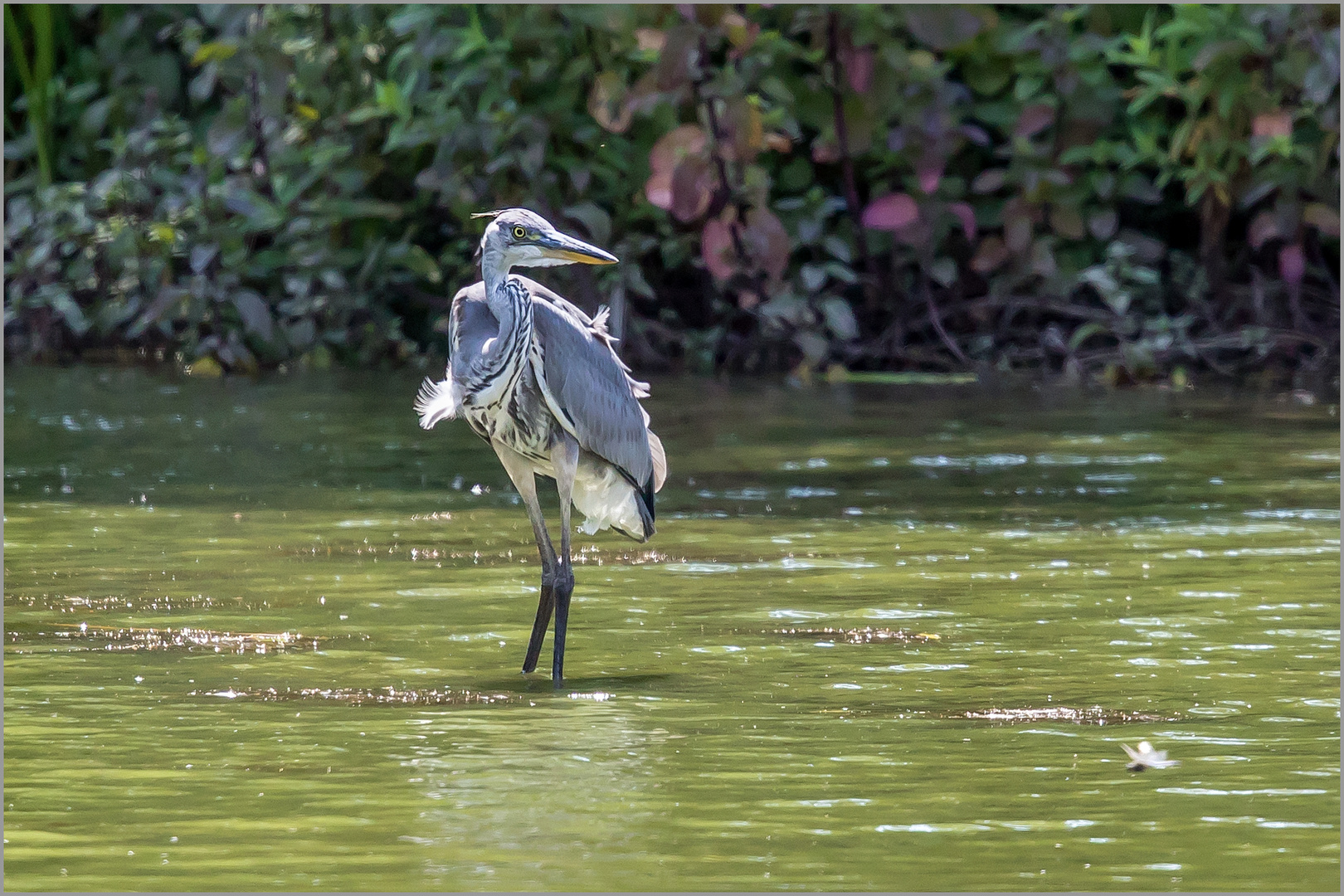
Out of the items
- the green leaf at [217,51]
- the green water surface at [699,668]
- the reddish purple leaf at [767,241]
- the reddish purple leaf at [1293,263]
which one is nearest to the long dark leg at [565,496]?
the green water surface at [699,668]

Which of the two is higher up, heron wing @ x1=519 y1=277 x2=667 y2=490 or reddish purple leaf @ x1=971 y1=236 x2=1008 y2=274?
reddish purple leaf @ x1=971 y1=236 x2=1008 y2=274

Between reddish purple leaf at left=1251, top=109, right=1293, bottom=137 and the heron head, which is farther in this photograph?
reddish purple leaf at left=1251, top=109, right=1293, bottom=137

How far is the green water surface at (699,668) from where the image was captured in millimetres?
4301

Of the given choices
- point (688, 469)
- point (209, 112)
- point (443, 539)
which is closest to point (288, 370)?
point (209, 112)

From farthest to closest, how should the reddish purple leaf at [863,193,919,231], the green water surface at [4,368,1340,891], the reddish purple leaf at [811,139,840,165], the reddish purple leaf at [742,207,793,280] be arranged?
the reddish purple leaf at [811,139,840,165] → the reddish purple leaf at [863,193,919,231] → the reddish purple leaf at [742,207,793,280] → the green water surface at [4,368,1340,891]

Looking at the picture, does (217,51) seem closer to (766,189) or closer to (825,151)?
(766,189)

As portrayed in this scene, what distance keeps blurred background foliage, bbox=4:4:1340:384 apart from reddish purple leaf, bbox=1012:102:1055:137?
2cm

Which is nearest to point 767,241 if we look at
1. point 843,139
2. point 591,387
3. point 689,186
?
point 689,186

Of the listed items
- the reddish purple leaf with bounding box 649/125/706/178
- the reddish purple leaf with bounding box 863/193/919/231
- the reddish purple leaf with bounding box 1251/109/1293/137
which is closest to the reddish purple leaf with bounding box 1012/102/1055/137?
the reddish purple leaf with bounding box 863/193/919/231

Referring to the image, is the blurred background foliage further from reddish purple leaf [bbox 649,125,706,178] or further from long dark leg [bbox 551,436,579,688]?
long dark leg [bbox 551,436,579,688]

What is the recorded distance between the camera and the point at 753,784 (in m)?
4.78

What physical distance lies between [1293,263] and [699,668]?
337 inches

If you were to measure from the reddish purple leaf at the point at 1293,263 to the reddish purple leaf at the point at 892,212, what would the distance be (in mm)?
2329

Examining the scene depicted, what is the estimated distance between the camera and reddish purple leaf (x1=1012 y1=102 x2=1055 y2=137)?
1379 centimetres
